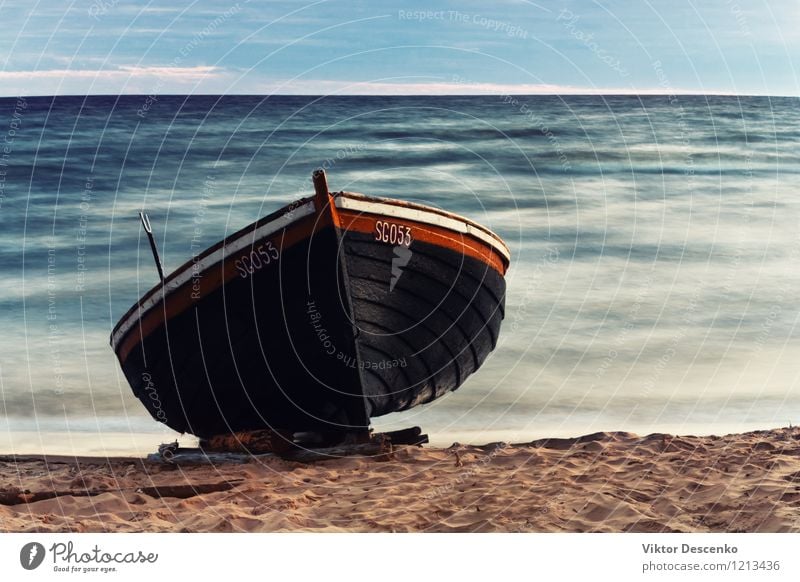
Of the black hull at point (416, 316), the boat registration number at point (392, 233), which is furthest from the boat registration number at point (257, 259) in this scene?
the boat registration number at point (392, 233)

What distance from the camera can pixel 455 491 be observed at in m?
11.3

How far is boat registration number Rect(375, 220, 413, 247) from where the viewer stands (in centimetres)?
1114

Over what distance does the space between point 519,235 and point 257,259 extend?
8.40 m

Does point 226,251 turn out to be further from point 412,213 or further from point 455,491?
point 455,491

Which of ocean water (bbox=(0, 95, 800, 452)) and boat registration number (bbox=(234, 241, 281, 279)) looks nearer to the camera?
boat registration number (bbox=(234, 241, 281, 279))

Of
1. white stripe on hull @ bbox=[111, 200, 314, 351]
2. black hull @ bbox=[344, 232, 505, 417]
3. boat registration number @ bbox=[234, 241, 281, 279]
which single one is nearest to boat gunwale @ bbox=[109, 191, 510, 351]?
white stripe on hull @ bbox=[111, 200, 314, 351]

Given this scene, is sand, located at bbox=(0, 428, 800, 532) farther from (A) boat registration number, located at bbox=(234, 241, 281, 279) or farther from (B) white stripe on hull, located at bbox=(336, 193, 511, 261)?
(B) white stripe on hull, located at bbox=(336, 193, 511, 261)

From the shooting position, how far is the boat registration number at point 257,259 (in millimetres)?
11047

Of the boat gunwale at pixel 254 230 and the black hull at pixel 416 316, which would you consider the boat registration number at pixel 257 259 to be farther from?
the black hull at pixel 416 316

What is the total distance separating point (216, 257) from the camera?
11250 millimetres

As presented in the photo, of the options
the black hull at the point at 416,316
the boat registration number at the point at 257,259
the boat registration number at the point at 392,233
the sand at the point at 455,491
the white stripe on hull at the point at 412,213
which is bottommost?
the sand at the point at 455,491

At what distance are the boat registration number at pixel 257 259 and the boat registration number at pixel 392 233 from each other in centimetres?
96

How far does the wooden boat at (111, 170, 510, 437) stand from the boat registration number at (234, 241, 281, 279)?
12 mm

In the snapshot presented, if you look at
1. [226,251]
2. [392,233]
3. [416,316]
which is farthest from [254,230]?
[416,316]
